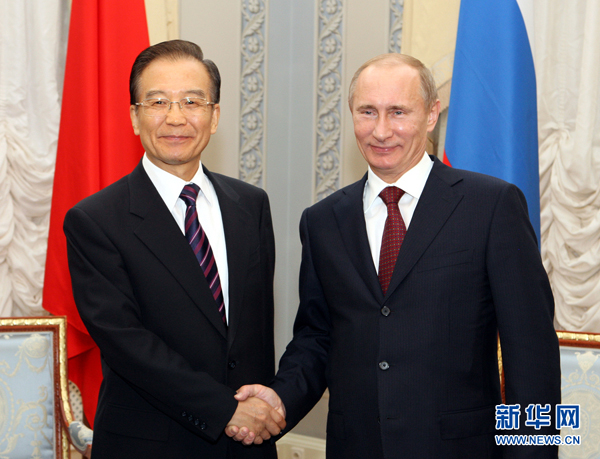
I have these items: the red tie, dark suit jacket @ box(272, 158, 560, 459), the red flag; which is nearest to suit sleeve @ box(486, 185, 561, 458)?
dark suit jacket @ box(272, 158, 560, 459)

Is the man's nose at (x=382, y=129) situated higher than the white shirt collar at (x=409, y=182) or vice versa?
the man's nose at (x=382, y=129)

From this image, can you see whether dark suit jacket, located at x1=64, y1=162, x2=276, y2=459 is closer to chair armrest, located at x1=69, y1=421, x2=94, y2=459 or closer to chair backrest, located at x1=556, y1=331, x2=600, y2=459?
chair armrest, located at x1=69, y1=421, x2=94, y2=459

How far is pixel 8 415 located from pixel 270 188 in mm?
2308

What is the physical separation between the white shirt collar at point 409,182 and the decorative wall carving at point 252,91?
2.30 meters

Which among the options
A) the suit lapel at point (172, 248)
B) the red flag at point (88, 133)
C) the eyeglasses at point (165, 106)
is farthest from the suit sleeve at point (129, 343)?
the red flag at point (88, 133)

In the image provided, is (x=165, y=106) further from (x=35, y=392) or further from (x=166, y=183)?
(x=35, y=392)

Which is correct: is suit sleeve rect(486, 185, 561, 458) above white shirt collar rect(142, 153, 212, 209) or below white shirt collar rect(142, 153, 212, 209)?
below

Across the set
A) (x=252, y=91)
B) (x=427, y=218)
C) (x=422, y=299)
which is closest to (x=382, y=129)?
(x=427, y=218)

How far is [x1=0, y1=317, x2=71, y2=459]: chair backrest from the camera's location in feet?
8.80

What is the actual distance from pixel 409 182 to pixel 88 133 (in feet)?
5.70

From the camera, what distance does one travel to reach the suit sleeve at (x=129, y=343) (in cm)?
196

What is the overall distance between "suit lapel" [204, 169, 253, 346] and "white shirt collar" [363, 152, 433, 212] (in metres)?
0.43

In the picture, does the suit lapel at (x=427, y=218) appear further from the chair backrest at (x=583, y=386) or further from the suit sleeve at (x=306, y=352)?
the chair backrest at (x=583, y=386)

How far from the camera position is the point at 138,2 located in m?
3.25
